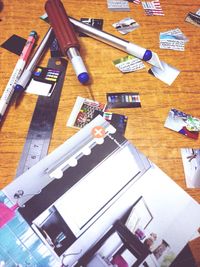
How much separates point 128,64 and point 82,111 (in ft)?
0.56

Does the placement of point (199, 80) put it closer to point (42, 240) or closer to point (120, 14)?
point (120, 14)

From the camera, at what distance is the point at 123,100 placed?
62cm

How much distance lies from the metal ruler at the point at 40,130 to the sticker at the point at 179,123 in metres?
0.23

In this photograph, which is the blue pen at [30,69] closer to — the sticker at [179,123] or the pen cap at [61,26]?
the pen cap at [61,26]

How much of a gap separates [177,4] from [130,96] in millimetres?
367

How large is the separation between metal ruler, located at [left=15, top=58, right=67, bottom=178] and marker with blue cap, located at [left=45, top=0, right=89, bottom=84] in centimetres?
5

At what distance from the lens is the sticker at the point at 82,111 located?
0.58 meters

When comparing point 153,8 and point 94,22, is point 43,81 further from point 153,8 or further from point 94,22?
point 153,8

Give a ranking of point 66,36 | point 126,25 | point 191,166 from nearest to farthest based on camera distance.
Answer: point 191,166 → point 66,36 → point 126,25

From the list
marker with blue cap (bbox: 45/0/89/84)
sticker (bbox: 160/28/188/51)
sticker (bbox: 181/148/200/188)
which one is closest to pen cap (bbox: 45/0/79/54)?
marker with blue cap (bbox: 45/0/89/84)

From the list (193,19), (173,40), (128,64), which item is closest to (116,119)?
(128,64)

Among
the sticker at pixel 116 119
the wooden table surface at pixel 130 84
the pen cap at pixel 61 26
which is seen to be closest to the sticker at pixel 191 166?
the wooden table surface at pixel 130 84

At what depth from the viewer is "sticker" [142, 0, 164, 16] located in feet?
2.55

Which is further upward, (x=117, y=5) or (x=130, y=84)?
(x=117, y=5)
